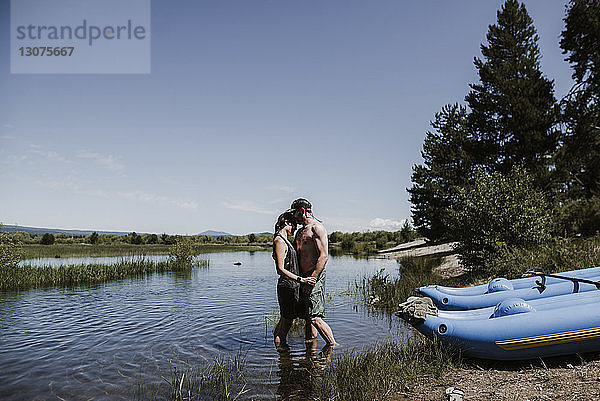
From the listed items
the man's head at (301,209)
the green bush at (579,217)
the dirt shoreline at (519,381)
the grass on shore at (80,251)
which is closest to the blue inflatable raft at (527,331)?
the dirt shoreline at (519,381)

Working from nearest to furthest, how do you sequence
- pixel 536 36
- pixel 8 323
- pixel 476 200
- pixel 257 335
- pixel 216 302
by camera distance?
pixel 257 335 < pixel 8 323 < pixel 216 302 < pixel 476 200 < pixel 536 36

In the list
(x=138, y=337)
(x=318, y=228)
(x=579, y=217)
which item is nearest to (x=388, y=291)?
(x=318, y=228)

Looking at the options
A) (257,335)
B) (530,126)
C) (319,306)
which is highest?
(530,126)

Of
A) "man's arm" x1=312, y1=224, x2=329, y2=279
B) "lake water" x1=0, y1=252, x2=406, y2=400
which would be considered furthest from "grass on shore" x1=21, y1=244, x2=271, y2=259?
"man's arm" x1=312, y1=224, x2=329, y2=279

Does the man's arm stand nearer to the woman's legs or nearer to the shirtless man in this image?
the shirtless man

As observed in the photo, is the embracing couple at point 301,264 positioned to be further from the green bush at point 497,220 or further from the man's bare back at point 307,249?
the green bush at point 497,220

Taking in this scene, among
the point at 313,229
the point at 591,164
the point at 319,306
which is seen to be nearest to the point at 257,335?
the point at 319,306

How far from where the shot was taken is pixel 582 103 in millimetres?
20234

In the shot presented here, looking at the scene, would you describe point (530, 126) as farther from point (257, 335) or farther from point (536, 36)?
point (257, 335)

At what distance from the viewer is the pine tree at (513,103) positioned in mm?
20938

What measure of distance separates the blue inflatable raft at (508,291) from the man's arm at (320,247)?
3475 millimetres

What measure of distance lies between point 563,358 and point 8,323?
1077 cm

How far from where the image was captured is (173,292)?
14.7 m

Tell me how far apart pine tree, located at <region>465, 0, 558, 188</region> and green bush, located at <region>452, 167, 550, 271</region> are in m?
7.90
